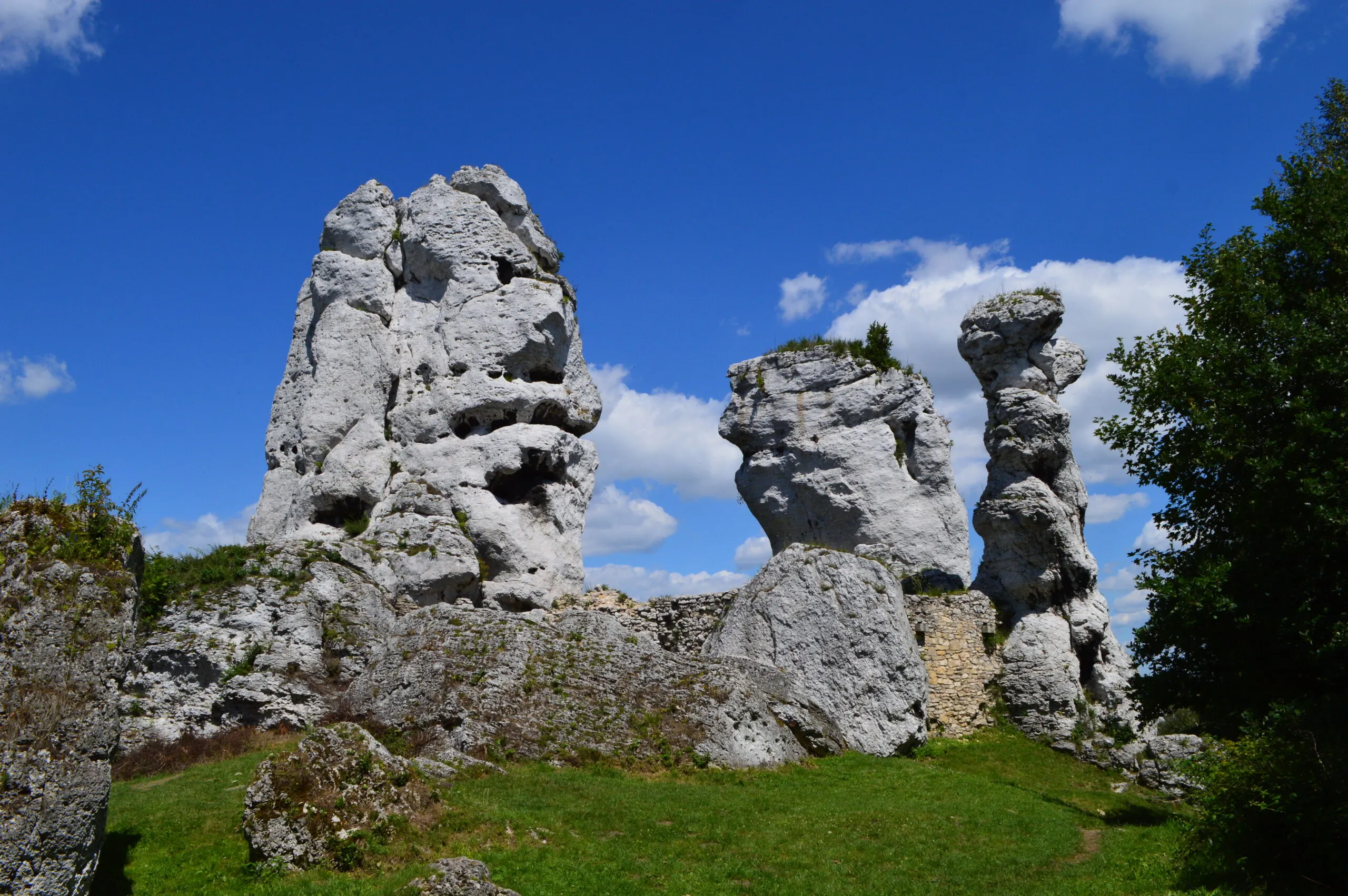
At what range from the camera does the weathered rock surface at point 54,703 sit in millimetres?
9609

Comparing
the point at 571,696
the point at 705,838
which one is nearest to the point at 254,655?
the point at 571,696

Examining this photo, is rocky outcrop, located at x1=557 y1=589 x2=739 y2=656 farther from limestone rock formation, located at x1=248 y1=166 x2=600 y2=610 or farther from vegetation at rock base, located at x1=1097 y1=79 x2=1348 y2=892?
vegetation at rock base, located at x1=1097 y1=79 x2=1348 y2=892

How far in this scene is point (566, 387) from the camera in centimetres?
3067

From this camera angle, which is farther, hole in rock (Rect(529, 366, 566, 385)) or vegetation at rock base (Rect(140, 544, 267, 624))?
hole in rock (Rect(529, 366, 566, 385))

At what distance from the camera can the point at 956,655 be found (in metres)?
26.3

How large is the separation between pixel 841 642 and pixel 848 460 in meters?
8.07

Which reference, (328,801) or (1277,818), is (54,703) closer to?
(328,801)

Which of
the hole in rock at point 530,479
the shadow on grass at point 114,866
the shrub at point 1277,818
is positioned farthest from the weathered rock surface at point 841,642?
the shadow on grass at point 114,866

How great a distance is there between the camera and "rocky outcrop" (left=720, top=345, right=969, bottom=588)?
28859 mm

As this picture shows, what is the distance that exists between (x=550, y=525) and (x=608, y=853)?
16.3 metres

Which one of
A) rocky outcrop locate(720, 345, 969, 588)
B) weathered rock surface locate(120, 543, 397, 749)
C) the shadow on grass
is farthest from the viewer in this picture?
rocky outcrop locate(720, 345, 969, 588)

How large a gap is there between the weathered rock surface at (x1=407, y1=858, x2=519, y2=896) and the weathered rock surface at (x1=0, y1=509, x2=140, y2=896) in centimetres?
344

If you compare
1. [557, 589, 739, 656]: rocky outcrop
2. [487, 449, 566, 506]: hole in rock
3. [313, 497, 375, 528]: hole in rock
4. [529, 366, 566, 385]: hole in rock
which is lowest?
[557, 589, 739, 656]: rocky outcrop

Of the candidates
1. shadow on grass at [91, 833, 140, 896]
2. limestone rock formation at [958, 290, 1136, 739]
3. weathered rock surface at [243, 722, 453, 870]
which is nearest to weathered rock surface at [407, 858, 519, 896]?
weathered rock surface at [243, 722, 453, 870]
